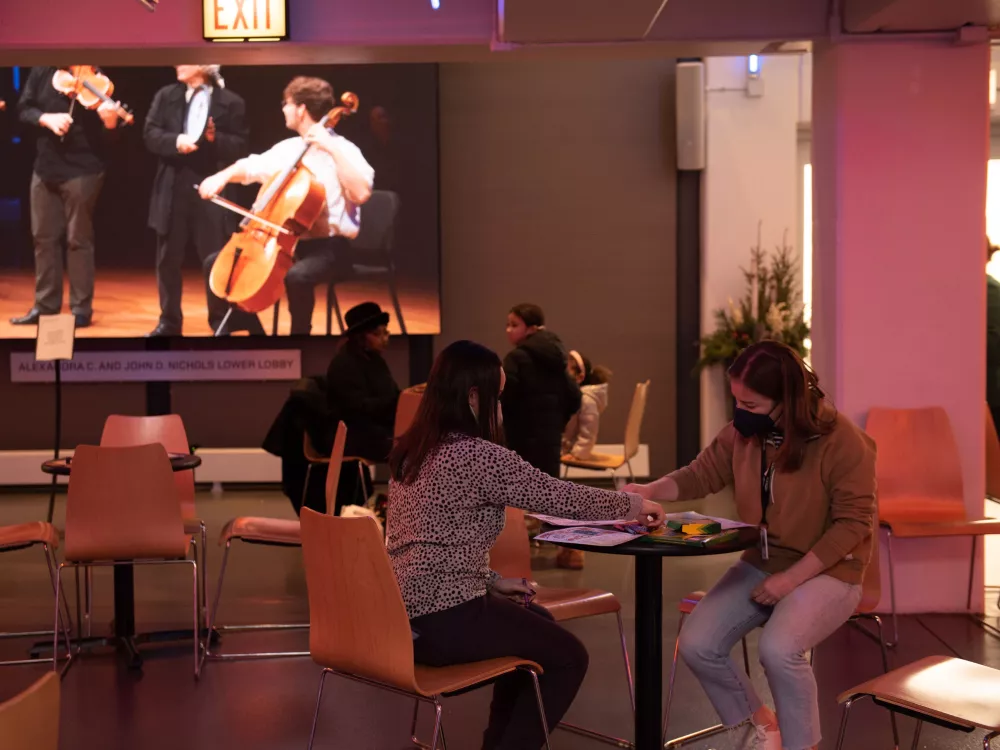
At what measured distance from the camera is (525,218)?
9.53 metres

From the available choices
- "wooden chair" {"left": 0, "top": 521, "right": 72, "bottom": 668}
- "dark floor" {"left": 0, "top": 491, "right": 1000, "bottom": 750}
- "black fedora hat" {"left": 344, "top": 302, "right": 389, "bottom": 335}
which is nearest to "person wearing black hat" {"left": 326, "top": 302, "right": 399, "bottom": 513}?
"black fedora hat" {"left": 344, "top": 302, "right": 389, "bottom": 335}

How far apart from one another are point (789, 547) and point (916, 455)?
7.17 ft

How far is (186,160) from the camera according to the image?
29.9 feet

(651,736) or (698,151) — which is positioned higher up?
(698,151)

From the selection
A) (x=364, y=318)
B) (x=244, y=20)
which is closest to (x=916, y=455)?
(x=364, y=318)

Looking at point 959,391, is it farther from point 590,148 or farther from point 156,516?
point 590,148

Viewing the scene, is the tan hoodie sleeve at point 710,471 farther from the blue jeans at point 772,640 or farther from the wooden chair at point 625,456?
the wooden chair at point 625,456

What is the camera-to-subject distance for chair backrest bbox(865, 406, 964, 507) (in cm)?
524

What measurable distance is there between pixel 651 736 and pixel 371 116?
260 inches

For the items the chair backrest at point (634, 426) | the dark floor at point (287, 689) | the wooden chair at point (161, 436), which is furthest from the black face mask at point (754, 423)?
the chair backrest at point (634, 426)

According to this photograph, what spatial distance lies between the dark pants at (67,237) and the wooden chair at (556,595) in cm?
617

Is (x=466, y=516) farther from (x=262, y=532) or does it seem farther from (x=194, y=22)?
(x=194, y=22)

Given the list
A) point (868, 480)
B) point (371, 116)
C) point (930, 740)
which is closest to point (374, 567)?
point (868, 480)

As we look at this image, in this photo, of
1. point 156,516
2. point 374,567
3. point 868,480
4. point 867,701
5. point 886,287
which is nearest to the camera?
point 374,567
